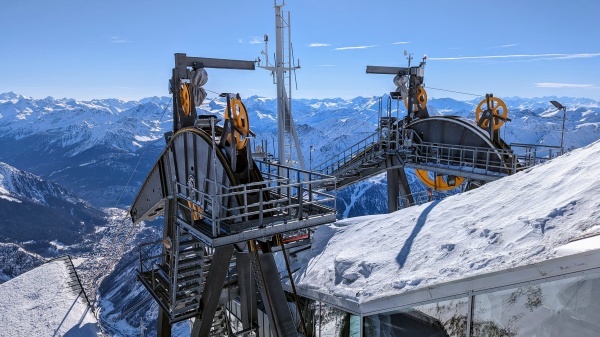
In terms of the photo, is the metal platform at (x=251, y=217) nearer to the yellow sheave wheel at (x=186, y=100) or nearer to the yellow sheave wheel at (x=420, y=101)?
the yellow sheave wheel at (x=186, y=100)

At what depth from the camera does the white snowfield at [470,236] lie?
6.54 meters

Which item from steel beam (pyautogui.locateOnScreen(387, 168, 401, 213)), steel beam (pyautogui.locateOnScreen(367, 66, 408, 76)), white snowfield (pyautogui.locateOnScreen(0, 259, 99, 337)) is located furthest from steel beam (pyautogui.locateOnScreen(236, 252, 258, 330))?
steel beam (pyautogui.locateOnScreen(367, 66, 408, 76))

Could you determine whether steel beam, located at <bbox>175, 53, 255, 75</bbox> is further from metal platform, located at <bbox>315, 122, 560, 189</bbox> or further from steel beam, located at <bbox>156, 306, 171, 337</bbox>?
metal platform, located at <bbox>315, 122, 560, 189</bbox>

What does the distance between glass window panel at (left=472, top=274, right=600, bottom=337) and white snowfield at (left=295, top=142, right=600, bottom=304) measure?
1.30ft

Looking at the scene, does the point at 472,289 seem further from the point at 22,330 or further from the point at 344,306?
the point at 22,330

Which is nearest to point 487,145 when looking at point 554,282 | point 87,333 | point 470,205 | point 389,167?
point 389,167

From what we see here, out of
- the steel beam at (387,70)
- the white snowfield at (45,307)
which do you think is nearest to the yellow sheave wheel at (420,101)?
the steel beam at (387,70)

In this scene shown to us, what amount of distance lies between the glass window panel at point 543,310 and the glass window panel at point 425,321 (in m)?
0.31

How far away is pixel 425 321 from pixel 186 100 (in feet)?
34.4

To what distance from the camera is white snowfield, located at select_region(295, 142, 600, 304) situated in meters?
6.54

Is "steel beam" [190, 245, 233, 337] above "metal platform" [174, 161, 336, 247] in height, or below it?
below

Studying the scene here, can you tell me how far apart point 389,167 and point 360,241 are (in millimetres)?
13751

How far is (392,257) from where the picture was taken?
986 centimetres

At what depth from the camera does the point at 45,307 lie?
1873cm
